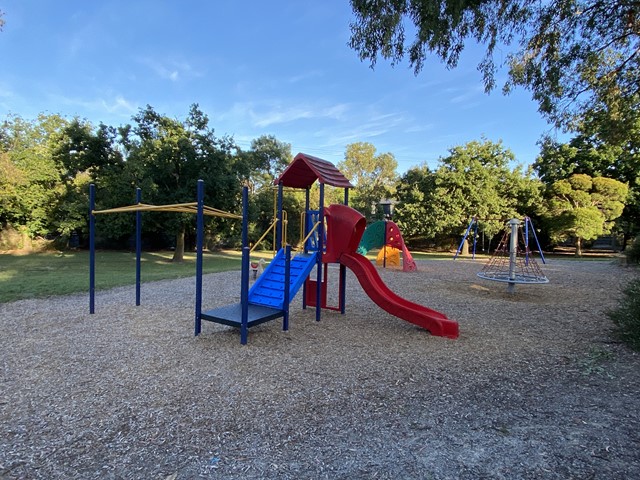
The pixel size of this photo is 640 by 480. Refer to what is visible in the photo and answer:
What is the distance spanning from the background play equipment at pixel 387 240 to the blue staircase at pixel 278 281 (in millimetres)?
8562

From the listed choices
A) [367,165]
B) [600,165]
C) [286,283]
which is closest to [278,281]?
[286,283]

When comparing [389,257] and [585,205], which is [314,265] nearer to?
[389,257]

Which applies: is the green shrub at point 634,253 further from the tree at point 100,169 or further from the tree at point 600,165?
the tree at point 100,169

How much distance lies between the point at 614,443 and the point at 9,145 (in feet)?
93.1

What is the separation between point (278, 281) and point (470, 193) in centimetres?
1910

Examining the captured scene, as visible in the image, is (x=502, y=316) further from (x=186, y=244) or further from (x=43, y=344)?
(x=186, y=244)

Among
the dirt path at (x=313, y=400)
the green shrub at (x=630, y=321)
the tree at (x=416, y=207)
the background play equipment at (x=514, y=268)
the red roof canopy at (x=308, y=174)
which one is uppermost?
the tree at (x=416, y=207)

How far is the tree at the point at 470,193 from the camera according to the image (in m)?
21.8

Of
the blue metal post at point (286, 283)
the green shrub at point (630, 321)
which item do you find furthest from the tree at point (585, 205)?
the blue metal post at point (286, 283)

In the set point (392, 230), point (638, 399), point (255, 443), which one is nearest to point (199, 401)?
point (255, 443)

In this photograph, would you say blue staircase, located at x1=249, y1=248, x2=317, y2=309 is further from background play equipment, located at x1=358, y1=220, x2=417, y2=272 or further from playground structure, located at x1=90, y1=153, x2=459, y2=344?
background play equipment, located at x1=358, y1=220, x2=417, y2=272

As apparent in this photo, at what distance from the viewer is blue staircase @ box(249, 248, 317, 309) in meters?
5.51

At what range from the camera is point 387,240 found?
51.2 feet

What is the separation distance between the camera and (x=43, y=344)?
15.3ft
